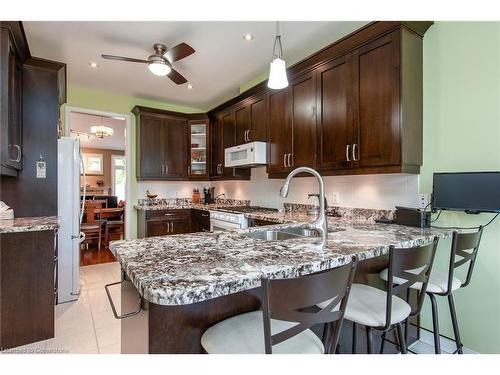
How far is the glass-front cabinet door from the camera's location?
4.59 metres

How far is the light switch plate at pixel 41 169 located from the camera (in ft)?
8.59

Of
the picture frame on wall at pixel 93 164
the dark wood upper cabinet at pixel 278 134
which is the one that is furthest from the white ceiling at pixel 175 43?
the picture frame on wall at pixel 93 164

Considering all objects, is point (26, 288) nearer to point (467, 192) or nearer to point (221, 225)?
point (221, 225)

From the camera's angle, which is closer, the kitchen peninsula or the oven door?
the kitchen peninsula

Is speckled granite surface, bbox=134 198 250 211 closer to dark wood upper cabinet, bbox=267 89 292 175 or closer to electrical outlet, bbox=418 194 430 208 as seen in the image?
dark wood upper cabinet, bbox=267 89 292 175

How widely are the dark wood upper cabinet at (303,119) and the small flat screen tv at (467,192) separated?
3.40 ft

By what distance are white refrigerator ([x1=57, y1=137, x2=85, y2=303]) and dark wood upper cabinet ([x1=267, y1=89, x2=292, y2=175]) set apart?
210 cm

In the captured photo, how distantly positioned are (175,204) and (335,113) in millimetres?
3225

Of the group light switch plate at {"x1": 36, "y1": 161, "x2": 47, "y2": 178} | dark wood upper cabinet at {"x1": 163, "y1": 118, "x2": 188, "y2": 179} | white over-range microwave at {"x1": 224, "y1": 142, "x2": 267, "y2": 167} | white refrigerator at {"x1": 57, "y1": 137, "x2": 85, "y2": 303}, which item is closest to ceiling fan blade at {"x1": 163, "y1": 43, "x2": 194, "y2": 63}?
white over-range microwave at {"x1": 224, "y1": 142, "x2": 267, "y2": 167}

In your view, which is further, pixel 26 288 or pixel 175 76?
pixel 175 76

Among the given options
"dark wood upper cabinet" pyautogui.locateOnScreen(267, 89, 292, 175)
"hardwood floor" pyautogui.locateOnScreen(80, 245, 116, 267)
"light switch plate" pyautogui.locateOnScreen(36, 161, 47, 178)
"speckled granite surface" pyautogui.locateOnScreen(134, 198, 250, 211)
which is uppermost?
"dark wood upper cabinet" pyautogui.locateOnScreen(267, 89, 292, 175)

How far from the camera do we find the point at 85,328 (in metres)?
2.32

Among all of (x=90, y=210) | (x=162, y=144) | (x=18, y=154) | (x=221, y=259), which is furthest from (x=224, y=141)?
(x=221, y=259)
